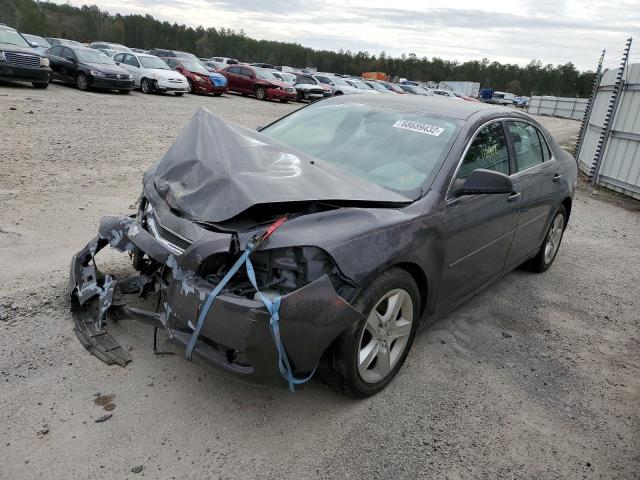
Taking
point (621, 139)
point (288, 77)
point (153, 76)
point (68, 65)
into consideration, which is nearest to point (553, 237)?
point (621, 139)

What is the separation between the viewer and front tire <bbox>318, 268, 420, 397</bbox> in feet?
8.57

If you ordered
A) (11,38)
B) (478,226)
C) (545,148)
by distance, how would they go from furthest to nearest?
(11,38), (545,148), (478,226)

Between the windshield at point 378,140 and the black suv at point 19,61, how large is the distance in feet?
42.2

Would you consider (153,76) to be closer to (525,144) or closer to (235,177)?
(525,144)

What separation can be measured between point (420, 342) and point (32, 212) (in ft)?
13.4

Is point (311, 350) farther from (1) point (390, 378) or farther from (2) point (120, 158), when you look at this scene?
(2) point (120, 158)

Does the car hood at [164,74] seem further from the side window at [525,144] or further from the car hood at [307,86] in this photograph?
the side window at [525,144]

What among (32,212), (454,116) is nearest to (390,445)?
(454,116)

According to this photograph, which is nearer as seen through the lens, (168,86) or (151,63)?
(168,86)

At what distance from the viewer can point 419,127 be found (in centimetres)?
359

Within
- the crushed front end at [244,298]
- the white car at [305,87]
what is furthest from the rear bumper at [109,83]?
the crushed front end at [244,298]

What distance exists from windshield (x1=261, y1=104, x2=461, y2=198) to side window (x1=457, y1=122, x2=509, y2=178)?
173mm

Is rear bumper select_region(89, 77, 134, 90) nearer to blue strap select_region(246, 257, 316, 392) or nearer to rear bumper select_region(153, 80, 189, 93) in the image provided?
rear bumper select_region(153, 80, 189, 93)

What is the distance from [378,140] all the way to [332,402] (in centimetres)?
183
